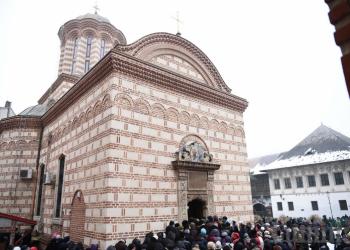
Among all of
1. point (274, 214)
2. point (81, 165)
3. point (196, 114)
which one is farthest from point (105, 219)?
point (274, 214)

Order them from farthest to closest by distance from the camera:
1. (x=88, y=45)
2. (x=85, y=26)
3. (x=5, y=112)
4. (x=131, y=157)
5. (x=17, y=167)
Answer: (x=5, y=112)
(x=88, y=45)
(x=85, y=26)
(x=17, y=167)
(x=131, y=157)

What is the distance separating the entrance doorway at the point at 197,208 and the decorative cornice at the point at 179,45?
664 centimetres

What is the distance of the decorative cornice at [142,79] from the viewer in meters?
10.0

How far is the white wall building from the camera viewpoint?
89.8ft

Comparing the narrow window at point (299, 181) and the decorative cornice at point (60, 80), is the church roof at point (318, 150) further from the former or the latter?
the decorative cornice at point (60, 80)

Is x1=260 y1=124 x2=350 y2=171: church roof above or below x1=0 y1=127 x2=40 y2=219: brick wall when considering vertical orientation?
above

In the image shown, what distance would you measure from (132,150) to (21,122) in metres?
11.0

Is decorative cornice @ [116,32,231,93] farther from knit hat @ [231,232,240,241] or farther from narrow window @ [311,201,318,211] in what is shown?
narrow window @ [311,201,318,211]

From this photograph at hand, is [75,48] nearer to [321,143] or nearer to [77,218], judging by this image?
[77,218]

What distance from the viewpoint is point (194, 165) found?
37.1 ft

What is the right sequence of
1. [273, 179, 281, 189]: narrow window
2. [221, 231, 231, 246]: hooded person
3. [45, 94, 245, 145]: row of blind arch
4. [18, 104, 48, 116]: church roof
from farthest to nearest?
1. [273, 179, 281, 189]: narrow window
2. [18, 104, 48, 116]: church roof
3. [45, 94, 245, 145]: row of blind arch
4. [221, 231, 231, 246]: hooded person

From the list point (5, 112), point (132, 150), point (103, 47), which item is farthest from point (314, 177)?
point (5, 112)

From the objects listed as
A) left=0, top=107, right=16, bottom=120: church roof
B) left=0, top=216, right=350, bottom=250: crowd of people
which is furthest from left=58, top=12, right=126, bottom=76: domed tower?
left=0, top=107, right=16, bottom=120: church roof

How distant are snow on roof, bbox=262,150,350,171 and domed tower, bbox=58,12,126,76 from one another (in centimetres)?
2446
